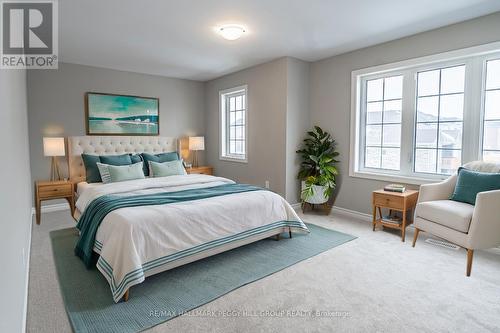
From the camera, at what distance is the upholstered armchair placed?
2.63 m

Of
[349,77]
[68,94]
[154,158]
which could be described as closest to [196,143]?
[154,158]

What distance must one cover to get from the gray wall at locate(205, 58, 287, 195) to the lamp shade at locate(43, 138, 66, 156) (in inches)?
114

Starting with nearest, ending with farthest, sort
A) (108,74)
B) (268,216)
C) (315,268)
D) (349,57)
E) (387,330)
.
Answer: (387,330) < (315,268) < (268,216) < (349,57) < (108,74)

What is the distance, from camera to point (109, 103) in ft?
17.1

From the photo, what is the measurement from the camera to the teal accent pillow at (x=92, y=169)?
14.3 feet

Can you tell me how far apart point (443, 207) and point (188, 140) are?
4.74 m

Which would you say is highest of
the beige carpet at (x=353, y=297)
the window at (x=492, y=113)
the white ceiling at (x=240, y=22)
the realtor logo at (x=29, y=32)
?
Result: the white ceiling at (x=240, y=22)

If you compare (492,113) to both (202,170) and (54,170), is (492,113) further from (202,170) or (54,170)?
(54,170)

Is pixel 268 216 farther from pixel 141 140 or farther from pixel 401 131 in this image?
pixel 141 140

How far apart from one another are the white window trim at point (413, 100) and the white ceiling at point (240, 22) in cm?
36

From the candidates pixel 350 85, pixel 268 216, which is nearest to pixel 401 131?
pixel 350 85

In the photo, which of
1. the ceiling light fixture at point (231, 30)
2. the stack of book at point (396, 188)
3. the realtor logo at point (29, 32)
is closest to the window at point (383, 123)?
the stack of book at point (396, 188)

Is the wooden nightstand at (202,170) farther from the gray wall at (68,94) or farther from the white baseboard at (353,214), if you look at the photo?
the white baseboard at (353,214)

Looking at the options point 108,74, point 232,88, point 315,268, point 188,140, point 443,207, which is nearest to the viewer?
point 315,268
